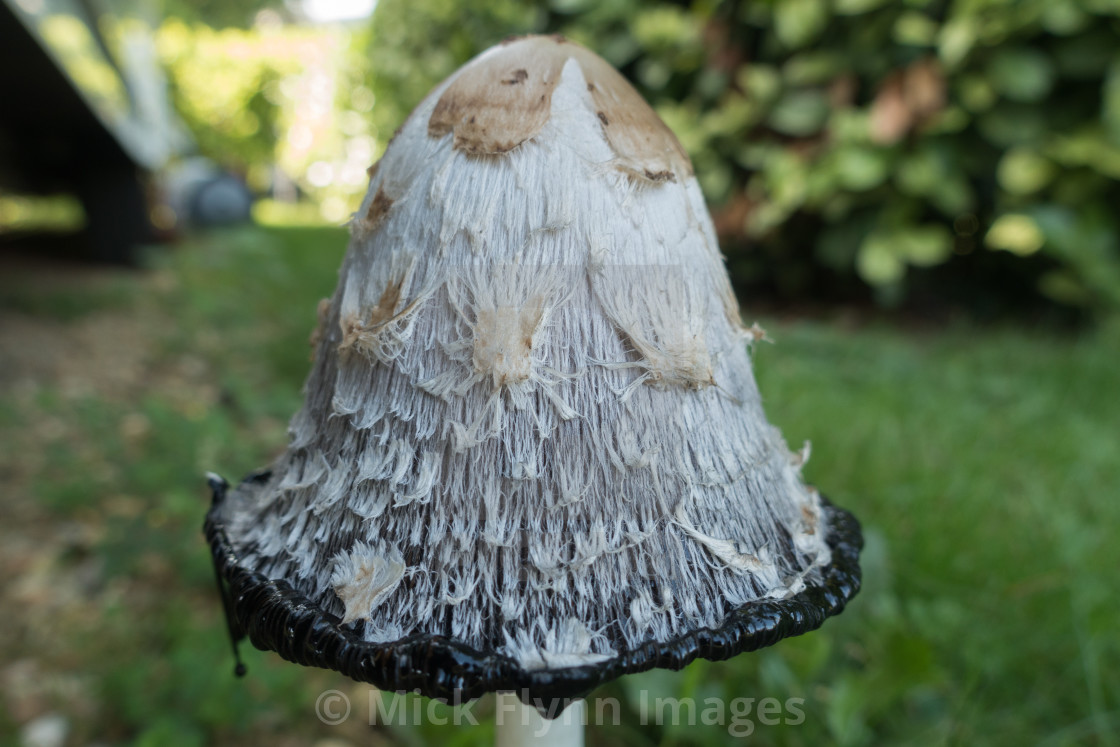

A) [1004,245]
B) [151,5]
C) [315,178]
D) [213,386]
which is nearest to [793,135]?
[1004,245]

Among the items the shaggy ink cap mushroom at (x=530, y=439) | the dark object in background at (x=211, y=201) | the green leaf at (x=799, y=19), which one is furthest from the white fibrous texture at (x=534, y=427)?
the dark object in background at (x=211, y=201)

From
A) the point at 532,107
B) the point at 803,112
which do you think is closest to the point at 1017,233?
the point at 803,112

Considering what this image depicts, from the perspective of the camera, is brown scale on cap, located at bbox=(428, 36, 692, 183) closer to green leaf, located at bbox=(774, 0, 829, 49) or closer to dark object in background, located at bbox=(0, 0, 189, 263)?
green leaf, located at bbox=(774, 0, 829, 49)

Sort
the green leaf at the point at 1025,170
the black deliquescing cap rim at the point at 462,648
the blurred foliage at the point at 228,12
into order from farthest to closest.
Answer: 1. the blurred foliage at the point at 228,12
2. the green leaf at the point at 1025,170
3. the black deliquescing cap rim at the point at 462,648

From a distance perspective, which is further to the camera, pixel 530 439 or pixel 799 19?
pixel 799 19
